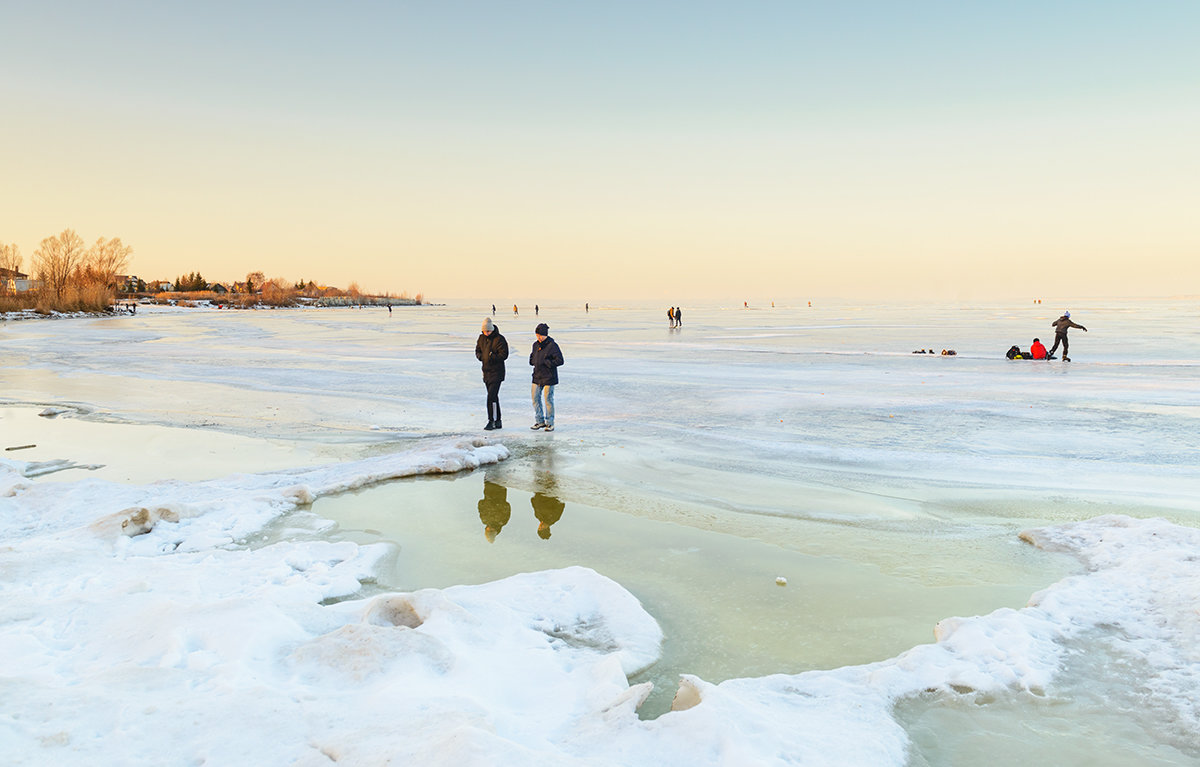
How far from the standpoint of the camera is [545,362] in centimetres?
1202

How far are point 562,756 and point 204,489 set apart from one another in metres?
6.66

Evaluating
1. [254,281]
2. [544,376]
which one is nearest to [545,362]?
[544,376]

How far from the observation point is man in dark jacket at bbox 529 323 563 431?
11969 mm

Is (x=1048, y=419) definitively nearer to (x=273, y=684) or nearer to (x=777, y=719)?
(x=777, y=719)

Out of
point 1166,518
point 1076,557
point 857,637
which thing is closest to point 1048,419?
point 1166,518

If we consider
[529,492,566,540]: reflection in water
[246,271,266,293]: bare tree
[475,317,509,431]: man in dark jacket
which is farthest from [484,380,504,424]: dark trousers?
[246,271,266,293]: bare tree

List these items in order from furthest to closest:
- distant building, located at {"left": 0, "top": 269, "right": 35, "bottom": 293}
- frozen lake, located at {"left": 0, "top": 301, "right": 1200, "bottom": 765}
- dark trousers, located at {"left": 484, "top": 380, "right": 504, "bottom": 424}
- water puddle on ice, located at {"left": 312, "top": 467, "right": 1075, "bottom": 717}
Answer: distant building, located at {"left": 0, "top": 269, "right": 35, "bottom": 293} < dark trousers, located at {"left": 484, "top": 380, "right": 504, "bottom": 424} < water puddle on ice, located at {"left": 312, "top": 467, "right": 1075, "bottom": 717} < frozen lake, located at {"left": 0, "top": 301, "right": 1200, "bottom": 765}

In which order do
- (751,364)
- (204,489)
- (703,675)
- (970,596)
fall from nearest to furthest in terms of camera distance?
(703,675), (970,596), (204,489), (751,364)

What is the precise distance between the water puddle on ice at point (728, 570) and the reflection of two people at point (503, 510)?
0.02 m

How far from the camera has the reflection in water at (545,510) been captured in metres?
7.29

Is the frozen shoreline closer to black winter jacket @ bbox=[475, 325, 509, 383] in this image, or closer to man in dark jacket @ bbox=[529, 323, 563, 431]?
man in dark jacket @ bbox=[529, 323, 563, 431]

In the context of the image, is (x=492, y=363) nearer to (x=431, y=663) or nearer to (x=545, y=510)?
(x=545, y=510)

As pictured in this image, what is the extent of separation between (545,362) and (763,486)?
4.59 m

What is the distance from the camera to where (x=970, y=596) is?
18.2 feet
